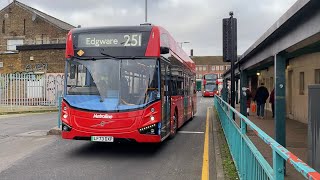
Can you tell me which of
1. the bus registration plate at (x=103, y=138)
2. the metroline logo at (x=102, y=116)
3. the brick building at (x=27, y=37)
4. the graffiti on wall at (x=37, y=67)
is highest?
the brick building at (x=27, y=37)

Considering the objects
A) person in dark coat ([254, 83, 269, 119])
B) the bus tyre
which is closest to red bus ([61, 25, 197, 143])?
the bus tyre

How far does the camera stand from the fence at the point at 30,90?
27.8 meters

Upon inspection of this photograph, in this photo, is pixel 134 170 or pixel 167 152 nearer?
pixel 134 170

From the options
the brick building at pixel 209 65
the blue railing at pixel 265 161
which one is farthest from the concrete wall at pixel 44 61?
the brick building at pixel 209 65

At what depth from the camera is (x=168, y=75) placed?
10844 millimetres

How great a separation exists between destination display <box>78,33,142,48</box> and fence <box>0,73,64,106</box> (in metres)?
18.5

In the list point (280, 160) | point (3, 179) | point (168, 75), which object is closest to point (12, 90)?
point (168, 75)

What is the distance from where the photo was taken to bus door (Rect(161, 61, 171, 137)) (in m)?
9.66

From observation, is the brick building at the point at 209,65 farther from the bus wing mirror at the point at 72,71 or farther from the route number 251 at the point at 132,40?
the bus wing mirror at the point at 72,71

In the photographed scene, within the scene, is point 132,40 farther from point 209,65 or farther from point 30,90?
point 209,65

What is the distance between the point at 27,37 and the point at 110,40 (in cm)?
4163

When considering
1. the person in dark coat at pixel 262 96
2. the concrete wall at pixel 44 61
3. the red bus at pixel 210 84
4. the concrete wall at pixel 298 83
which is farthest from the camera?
the red bus at pixel 210 84

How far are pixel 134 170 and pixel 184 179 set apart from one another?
117 centimetres

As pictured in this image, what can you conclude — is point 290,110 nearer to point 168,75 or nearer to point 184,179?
point 168,75
